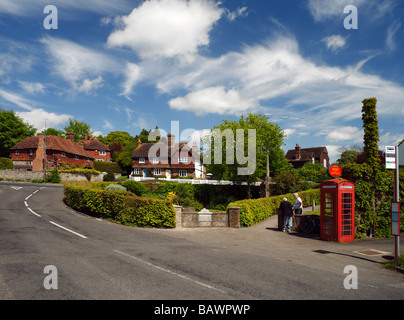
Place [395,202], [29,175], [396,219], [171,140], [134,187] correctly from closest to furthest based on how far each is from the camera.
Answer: [396,219]
[395,202]
[134,187]
[29,175]
[171,140]

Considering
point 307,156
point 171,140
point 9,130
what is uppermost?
point 9,130

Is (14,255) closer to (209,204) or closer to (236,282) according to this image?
(236,282)

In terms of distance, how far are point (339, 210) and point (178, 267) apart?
834 cm

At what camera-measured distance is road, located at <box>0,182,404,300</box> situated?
6.12 metres

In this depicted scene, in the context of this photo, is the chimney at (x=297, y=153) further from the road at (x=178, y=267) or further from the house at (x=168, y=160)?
the road at (x=178, y=267)

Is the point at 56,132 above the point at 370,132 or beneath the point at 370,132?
above

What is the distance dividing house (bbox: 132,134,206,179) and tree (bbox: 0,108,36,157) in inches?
1161

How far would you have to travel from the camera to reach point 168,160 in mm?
66125

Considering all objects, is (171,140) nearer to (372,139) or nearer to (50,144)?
(50,144)

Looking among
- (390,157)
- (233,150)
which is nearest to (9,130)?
(233,150)

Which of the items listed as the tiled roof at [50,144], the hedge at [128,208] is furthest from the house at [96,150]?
the hedge at [128,208]

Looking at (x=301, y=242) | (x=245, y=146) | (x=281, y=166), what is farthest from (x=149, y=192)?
(x=301, y=242)

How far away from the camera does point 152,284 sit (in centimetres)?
653
